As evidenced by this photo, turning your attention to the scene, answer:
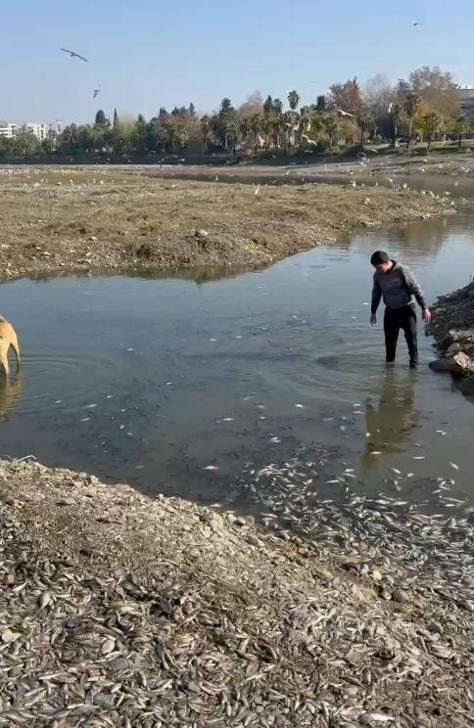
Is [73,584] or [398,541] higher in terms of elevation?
[73,584]

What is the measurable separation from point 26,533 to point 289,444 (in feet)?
14.7

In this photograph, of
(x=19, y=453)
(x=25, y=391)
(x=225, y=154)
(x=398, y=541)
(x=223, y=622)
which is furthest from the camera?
(x=225, y=154)

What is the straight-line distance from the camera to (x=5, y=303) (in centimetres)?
1861

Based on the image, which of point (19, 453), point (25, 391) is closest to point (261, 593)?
point (19, 453)

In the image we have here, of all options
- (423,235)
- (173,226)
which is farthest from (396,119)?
(173,226)

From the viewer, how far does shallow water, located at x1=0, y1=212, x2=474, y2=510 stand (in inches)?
360

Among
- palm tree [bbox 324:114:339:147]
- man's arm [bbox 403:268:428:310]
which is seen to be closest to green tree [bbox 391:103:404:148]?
palm tree [bbox 324:114:339:147]

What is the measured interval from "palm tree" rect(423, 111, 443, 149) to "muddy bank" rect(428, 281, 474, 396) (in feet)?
272

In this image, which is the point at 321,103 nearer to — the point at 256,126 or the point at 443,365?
the point at 256,126

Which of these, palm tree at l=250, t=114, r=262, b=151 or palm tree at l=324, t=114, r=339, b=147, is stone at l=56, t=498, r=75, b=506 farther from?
palm tree at l=250, t=114, r=262, b=151

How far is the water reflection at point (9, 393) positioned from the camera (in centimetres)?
1096

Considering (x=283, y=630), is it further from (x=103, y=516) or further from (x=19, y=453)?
(x=19, y=453)

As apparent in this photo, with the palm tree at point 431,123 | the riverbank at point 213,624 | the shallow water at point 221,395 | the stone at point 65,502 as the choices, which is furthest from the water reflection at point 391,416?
the palm tree at point 431,123

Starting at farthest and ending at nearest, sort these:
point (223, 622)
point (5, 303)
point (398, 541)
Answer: point (5, 303), point (398, 541), point (223, 622)
